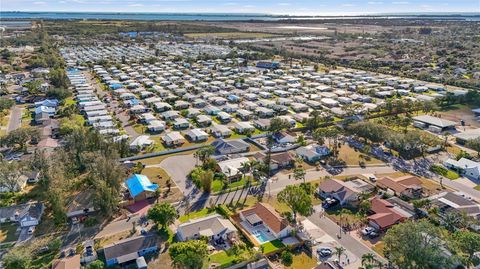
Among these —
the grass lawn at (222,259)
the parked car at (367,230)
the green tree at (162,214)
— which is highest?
the green tree at (162,214)

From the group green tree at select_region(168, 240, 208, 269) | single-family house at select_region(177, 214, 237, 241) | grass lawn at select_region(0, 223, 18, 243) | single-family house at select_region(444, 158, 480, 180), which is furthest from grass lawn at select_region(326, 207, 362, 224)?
grass lawn at select_region(0, 223, 18, 243)

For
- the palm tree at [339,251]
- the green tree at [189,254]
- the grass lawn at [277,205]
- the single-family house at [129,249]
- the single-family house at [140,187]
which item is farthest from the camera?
the single-family house at [140,187]

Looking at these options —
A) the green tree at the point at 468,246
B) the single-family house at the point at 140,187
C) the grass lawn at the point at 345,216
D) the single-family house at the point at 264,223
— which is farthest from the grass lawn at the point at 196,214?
the green tree at the point at 468,246

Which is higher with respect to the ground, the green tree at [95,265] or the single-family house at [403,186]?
the green tree at [95,265]

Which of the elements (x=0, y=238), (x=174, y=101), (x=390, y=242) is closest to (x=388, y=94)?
(x=174, y=101)

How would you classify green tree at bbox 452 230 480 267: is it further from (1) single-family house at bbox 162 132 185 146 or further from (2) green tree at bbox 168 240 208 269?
(1) single-family house at bbox 162 132 185 146

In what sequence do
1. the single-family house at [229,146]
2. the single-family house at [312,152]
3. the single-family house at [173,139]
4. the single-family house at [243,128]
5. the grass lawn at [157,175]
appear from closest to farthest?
the grass lawn at [157,175]
the single-family house at [312,152]
the single-family house at [229,146]
the single-family house at [173,139]
the single-family house at [243,128]

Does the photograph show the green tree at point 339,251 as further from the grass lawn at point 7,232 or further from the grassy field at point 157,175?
the grass lawn at point 7,232

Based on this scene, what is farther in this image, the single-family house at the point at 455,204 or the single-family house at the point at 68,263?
the single-family house at the point at 455,204
